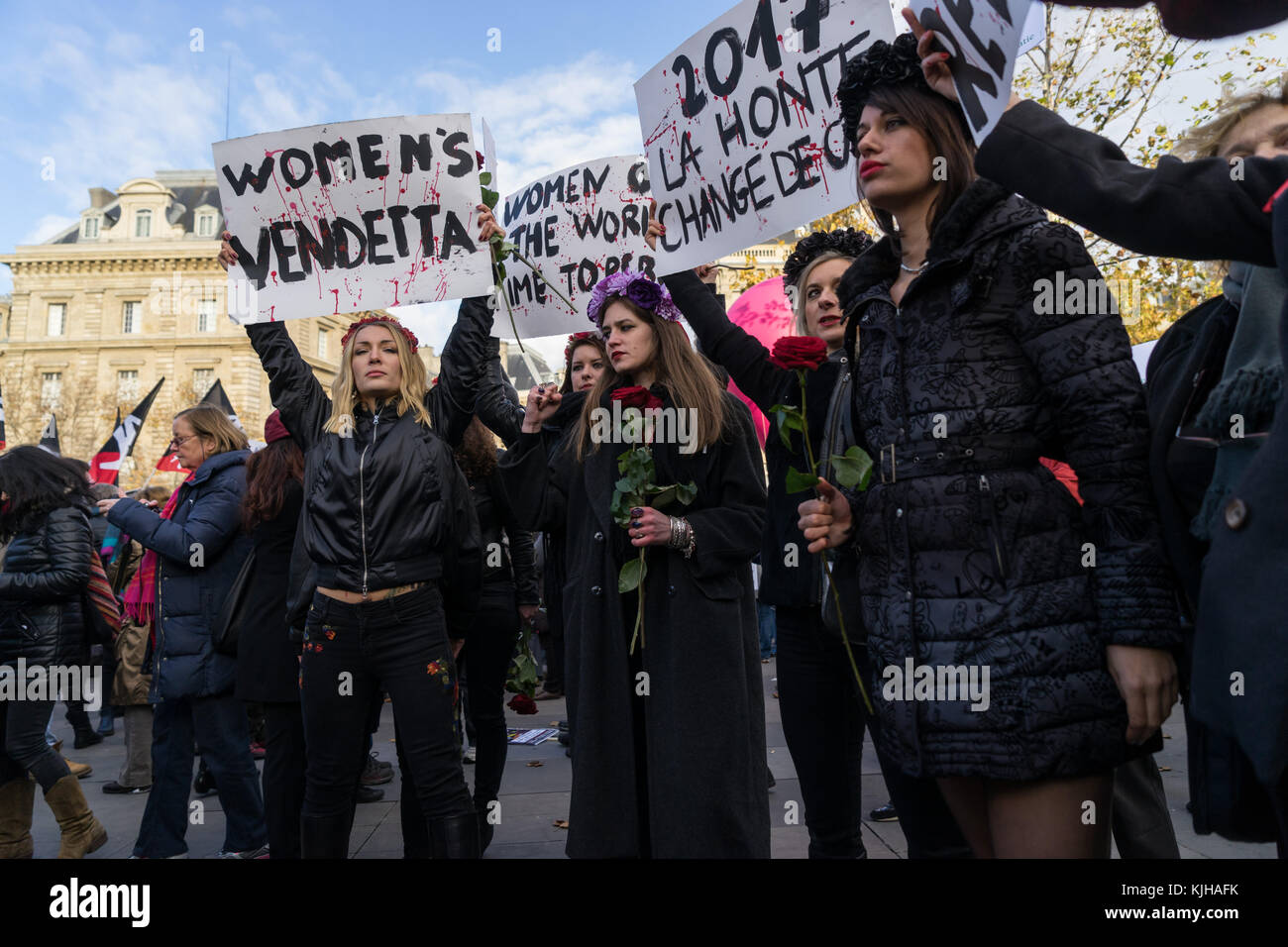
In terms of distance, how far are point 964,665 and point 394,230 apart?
3368mm

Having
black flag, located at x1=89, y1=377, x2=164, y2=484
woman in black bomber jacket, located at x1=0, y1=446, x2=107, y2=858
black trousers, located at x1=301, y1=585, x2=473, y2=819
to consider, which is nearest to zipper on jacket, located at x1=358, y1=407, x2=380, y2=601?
black trousers, located at x1=301, y1=585, x2=473, y2=819

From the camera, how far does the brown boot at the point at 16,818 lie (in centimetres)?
423

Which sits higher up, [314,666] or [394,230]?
[394,230]

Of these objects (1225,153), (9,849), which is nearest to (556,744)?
(9,849)

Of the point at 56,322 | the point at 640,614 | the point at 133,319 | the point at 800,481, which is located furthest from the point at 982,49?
the point at 56,322

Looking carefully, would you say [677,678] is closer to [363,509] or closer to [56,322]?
[363,509]

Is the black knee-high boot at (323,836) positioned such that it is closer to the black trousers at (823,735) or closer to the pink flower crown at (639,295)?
the black trousers at (823,735)

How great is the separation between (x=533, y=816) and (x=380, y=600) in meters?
2.26

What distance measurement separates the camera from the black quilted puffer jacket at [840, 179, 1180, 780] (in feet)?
5.29

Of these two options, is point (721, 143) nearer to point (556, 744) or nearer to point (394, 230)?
point (394, 230)

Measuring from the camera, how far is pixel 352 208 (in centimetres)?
416

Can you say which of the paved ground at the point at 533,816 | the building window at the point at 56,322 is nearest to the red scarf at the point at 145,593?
the paved ground at the point at 533,816

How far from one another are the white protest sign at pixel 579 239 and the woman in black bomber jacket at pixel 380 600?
160 cm

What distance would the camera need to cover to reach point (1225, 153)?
1.80 meters
